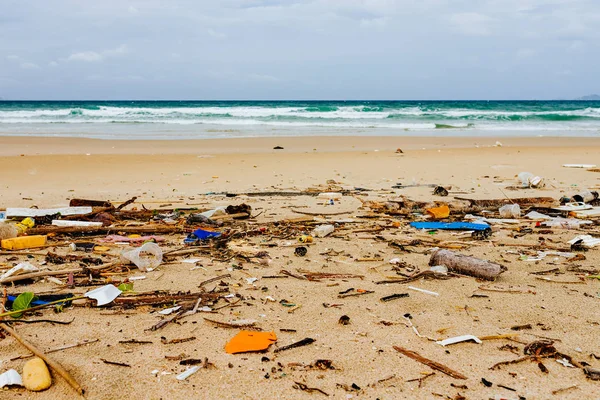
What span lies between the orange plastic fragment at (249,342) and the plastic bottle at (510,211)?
377 cm

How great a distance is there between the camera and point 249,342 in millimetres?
2475

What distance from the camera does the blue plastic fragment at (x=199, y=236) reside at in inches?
173

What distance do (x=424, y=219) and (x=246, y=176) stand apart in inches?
165

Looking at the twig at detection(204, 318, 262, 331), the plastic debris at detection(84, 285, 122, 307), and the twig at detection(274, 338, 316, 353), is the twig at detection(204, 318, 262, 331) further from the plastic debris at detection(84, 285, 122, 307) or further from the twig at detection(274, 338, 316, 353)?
the plastic debris at detection(84, 285, 122, 307)

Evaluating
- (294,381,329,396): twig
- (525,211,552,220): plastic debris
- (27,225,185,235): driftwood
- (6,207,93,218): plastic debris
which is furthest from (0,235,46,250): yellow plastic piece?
(525,211,552,220): plastic debris

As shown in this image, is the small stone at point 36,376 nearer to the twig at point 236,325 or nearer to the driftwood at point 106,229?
the twig at point 236,325

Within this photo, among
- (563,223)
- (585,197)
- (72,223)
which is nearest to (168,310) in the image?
(72,223)

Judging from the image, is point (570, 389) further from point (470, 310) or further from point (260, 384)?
point (260, 384)

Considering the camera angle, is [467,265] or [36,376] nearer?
[36,376]

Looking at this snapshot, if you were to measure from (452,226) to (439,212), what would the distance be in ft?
1.52

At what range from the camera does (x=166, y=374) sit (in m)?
2.21

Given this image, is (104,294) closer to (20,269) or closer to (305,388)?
(20,269)

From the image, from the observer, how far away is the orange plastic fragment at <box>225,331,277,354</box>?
2.42 meters

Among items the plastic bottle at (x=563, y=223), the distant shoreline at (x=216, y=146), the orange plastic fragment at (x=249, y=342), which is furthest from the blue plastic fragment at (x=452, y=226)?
the distant shoreline at (x=216, y=146)
